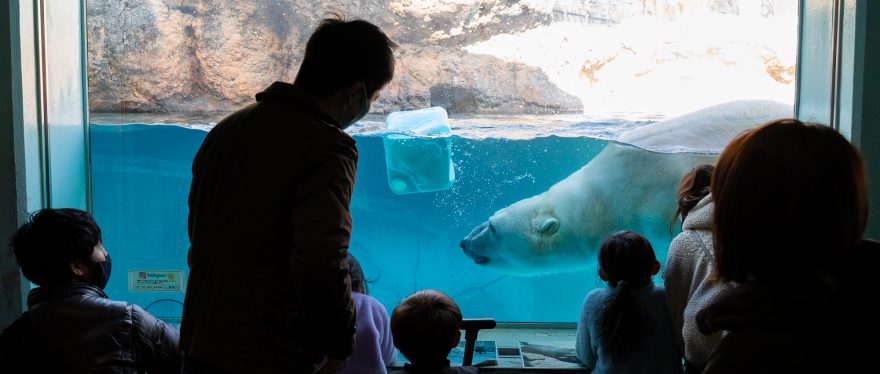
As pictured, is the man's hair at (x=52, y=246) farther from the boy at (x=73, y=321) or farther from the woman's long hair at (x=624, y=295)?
the woman's long hair at (x=624, y=295)

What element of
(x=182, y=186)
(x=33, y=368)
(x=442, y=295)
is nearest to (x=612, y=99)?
(x=442, y=295)

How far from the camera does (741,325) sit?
824 mm

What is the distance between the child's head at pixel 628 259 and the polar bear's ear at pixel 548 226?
1167 mm

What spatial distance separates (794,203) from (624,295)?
134 centimetres

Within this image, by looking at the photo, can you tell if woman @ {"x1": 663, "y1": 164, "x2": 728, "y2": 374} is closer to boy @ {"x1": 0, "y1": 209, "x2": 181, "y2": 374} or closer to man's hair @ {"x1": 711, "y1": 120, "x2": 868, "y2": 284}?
man's hair @ {"x1": 711, "y1": 120, "x2": 868, "y2": 284}

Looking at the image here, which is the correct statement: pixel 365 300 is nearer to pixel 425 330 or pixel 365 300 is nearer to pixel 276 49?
pixel 425 330

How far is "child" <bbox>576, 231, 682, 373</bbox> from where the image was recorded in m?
2.10

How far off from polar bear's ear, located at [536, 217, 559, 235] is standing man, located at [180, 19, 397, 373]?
6.93ft

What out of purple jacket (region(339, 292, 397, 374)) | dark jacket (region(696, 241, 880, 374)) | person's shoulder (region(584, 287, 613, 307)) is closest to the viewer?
dark jacket (region(696, 241, 880, 374))

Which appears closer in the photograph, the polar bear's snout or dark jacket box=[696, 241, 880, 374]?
dark jacket box=[696, 241, 880, 374]

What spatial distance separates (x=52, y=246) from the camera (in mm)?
1742

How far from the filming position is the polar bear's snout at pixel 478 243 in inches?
137

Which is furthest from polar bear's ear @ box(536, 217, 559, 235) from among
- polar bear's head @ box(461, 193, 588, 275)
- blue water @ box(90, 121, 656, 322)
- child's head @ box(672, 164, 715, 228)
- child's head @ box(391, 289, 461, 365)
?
child's head @ box(391, 289, 461, 365)

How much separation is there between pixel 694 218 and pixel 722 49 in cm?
160
